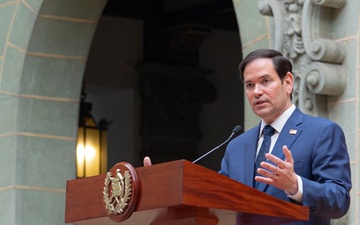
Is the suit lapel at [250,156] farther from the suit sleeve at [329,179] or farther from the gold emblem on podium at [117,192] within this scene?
the gold emblem on podium at [117,192]

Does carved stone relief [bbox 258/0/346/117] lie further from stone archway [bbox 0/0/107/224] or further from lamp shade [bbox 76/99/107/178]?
lamp shade [bbox 76/99/107/178]

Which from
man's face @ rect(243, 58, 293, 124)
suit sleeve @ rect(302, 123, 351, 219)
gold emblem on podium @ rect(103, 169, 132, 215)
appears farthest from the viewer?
man's face @ rect(243, 58, 293, 124)

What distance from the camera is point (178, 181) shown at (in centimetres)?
355

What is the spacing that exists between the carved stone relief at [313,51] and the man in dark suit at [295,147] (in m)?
1.30

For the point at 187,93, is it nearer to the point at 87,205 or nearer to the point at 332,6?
the point at 332,6

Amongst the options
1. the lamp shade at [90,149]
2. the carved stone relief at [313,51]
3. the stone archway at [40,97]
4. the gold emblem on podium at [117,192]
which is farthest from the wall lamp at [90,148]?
the gold emblem on podium at [117,192]

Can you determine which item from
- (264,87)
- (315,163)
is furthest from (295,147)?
(264,87)

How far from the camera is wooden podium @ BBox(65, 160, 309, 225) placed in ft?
11.7

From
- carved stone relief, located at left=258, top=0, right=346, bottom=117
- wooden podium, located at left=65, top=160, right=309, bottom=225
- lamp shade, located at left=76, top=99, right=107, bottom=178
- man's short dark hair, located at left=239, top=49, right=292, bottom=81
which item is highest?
lamp shade, located at left=76, top=99, right=107, bottom=178

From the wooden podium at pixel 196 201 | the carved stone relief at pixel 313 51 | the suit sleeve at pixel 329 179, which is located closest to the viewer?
the wooden podium at pixel 196 201

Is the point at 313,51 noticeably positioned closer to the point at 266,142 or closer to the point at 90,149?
the point at 266,142

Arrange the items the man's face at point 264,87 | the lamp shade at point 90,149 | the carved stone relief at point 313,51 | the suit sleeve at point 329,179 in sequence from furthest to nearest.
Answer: the lamp shade at point 90,149 → the carved stone relief at point 313,51 → the man's face at point 264,87 → the suit sleeve at point 329,179

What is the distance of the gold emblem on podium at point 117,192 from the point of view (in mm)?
3768

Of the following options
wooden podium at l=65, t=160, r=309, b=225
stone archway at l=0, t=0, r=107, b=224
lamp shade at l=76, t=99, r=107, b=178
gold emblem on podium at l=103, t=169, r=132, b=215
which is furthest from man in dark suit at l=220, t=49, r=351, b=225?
lamp shade at l=76, t=99, r=107, b=178
